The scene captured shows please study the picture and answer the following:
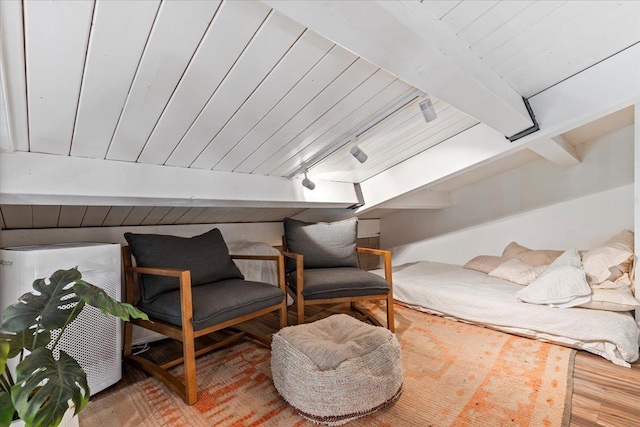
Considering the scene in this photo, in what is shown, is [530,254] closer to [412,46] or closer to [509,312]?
[509,312]

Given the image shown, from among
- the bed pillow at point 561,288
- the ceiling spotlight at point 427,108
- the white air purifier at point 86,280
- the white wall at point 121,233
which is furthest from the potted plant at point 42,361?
the bed pillow at point 561,288

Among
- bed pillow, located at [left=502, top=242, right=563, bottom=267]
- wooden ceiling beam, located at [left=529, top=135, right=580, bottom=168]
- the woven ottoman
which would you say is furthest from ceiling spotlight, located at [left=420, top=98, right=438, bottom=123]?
bed pillow, located at [left=502, top=242, right=563, bottom=267]

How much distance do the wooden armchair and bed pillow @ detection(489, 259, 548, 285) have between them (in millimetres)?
1240

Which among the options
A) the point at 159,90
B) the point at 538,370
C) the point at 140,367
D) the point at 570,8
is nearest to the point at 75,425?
the point at 140,367

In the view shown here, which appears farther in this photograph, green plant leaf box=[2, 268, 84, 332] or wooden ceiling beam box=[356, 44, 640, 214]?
wooden ceiling beam box=[356, 44, 640, 214]

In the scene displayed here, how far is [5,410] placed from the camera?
0.79 meters

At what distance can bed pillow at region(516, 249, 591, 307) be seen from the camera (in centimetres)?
207

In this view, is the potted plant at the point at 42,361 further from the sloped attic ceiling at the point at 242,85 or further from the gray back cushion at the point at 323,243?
the gray back cushion at the point at 323,243

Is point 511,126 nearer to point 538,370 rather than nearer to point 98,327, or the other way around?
point 538,370

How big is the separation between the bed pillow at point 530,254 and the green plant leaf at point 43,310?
3.39 m

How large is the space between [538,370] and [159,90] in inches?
96.2

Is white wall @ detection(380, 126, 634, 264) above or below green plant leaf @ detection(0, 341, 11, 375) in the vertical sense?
above

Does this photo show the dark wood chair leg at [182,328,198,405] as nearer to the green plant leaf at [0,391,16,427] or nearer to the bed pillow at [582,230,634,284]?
the green plant leaf at [0,391,16,427]

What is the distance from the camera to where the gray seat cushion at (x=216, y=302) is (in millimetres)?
1580
